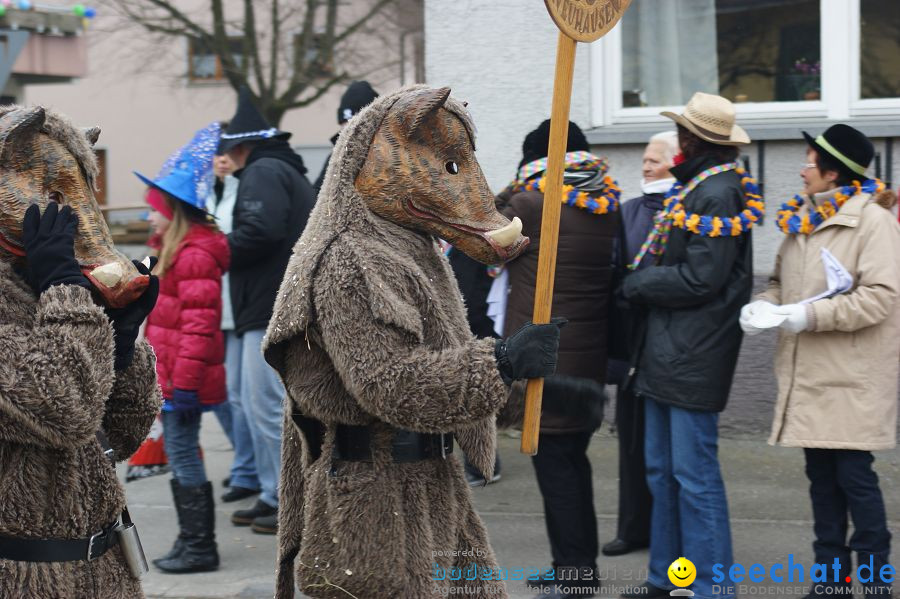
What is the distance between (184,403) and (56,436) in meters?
2.84

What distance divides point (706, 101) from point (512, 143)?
114 inches

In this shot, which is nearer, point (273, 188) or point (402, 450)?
point (402, 450)

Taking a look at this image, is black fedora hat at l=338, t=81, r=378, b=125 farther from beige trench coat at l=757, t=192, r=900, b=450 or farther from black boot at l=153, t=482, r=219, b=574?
beige trench coat at l=757, t=192, r=900, b=450

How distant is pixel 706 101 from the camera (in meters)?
4.57

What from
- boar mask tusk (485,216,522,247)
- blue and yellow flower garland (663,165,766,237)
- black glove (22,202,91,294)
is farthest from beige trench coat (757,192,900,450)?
black glove (22,202,91,294)

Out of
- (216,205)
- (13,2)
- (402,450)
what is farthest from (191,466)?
(13,2)

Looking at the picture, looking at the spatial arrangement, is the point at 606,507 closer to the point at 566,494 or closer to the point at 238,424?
the point at 566,494

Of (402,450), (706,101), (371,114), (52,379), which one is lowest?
(402,450)

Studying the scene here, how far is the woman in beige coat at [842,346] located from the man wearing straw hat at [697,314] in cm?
18

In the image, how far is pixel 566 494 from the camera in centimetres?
471

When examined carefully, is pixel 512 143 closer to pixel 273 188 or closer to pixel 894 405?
pixel 273 188

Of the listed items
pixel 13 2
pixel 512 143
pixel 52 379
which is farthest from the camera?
pixel 13 2

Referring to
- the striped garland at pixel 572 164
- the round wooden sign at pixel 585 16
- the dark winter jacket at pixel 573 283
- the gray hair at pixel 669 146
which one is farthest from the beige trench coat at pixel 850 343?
the round wooden sign at pixel 585 16

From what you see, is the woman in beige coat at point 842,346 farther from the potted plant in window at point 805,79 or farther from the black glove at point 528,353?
the potted plant in window at point 805,79
